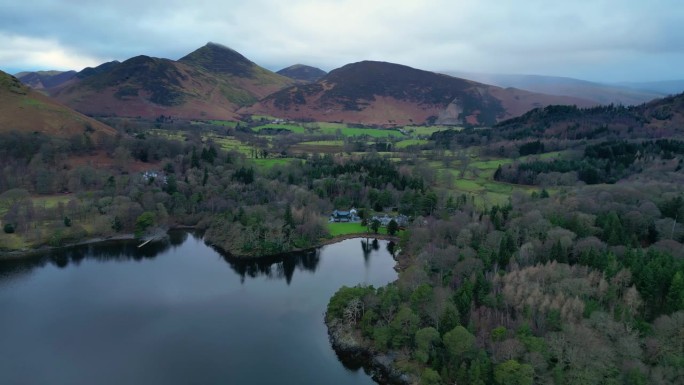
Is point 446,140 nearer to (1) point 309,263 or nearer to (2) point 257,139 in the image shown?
(2) point 257,139

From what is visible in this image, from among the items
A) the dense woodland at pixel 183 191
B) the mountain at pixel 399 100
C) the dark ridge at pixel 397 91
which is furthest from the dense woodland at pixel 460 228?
the dark ridge at pixel 397 91

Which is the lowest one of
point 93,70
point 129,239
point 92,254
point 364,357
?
point 364,357

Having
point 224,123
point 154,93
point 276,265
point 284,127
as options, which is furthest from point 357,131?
point 276,265

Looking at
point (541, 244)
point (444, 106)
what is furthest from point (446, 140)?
point (541, 244)

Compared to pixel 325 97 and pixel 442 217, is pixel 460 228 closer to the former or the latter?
pixel 442 217

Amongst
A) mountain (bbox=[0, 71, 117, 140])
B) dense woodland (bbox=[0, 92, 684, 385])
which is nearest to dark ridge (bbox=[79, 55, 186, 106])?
mountain (bbox=[0, 71, 117, 140])

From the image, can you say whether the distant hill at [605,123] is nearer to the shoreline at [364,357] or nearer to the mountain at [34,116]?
the shoreline at [364,357]

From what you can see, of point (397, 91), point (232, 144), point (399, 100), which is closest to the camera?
point (232, 144)
